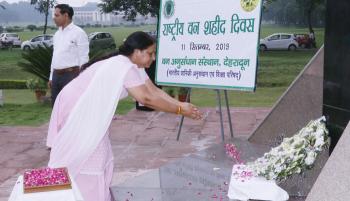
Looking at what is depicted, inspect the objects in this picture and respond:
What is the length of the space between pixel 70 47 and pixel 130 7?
22.9 metres

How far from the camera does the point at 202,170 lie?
361 cm

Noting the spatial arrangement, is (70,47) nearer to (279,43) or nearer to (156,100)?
(156,100)

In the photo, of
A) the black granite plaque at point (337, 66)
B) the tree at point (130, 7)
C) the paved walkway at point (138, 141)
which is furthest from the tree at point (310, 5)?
the black granite plaque at point (337, 66)

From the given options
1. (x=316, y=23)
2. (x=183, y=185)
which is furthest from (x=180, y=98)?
(x=316, y=23)

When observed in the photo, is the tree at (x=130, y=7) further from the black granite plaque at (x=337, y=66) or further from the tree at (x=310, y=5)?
the black granite plaque at (x=337, y=66)

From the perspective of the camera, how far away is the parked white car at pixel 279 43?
99.0 ft

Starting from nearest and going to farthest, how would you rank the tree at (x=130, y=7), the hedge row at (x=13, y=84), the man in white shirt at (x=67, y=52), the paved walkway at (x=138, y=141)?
the paved walkway at (x=138, y=141) < the man in white shirt at (x=67, y=52) < the hedge row at (x=13, y=84) < the tree at (x=130, y=7)

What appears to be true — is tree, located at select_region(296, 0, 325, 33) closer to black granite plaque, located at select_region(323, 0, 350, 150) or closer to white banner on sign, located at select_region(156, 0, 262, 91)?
white banner on sign, located at select_region(156, 0, 262, 91)

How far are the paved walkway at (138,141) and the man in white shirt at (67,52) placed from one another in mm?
799

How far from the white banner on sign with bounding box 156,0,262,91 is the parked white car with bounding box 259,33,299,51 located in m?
25.6

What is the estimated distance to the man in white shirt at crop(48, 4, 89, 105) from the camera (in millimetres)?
5809

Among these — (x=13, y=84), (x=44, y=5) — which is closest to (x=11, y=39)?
(x=44, y=5)

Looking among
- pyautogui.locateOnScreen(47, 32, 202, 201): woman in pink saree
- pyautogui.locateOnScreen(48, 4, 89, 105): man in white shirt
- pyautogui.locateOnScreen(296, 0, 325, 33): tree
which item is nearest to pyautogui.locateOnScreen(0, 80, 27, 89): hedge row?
pyautogui.locateOnScreen(48, 4, 89, 105): man in white shirt

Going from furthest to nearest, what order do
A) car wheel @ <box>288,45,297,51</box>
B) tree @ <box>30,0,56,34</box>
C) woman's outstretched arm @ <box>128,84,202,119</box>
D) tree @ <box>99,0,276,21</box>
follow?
tree @ <box>30,0,56,34</box>, car wheel @ <box>288,45,297,51</box>, tree @ <box>99,0,276,21</box>, woman's outstretched arm @ <box>128,84,202,119</box>
